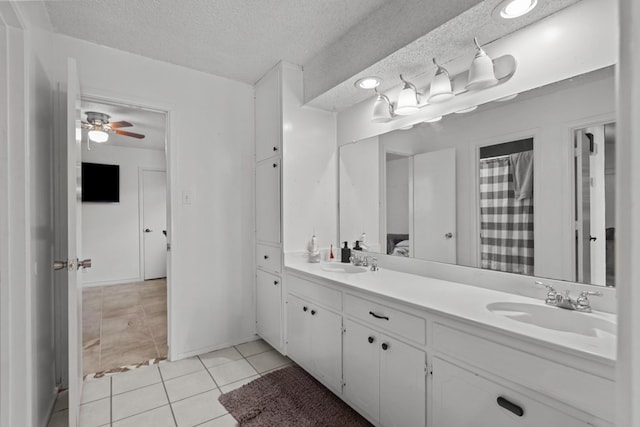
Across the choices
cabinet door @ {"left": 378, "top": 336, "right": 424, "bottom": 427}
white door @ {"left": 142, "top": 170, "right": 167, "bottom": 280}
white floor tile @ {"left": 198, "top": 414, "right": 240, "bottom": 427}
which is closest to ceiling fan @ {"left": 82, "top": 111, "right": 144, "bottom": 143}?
white door @ {"left": 142, "top": 170, "right": 167, "bottom": 280}

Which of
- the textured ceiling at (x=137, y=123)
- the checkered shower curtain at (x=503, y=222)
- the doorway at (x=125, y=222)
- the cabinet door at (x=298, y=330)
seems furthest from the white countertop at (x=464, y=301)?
the doorway at (x=125, y=222)

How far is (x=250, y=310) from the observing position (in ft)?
9.46

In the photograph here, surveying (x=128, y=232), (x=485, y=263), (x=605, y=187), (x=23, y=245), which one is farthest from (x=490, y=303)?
(x=128, y=232)

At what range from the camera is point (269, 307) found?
266 centimetres

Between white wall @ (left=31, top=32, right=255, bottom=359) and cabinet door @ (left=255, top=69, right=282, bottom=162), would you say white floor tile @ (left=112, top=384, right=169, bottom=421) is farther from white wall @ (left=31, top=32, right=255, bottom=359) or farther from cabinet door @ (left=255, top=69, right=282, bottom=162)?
cabinet door @ (left=255, top=69, right=282, bottom=162)

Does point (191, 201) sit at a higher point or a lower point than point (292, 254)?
higher

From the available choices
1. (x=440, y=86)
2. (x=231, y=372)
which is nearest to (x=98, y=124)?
(x=231, y=372)

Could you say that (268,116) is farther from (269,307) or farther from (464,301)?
(464,301)

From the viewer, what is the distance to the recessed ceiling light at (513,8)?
134cm

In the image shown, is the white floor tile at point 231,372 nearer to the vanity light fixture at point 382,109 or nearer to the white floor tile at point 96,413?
the white floor tile at point 96,413

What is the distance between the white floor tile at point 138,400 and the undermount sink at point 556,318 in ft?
6.84

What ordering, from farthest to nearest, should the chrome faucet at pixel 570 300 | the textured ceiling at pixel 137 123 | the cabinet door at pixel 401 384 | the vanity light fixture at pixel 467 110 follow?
the textured ceiling at pixel 137 123 → the vanity light fixture at pixel 467 110 → the cabinet door at pixel 401 384 → the chrome faucet at pixel 570 300

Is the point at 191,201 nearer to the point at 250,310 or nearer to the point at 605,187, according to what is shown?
the point at 250,310

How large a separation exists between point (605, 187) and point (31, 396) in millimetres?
2642
